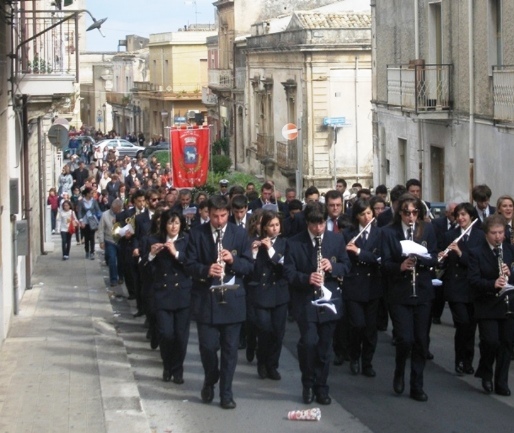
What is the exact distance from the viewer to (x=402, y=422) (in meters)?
10.1

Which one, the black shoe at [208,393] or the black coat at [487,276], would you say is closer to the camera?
the black coat at [487,276]

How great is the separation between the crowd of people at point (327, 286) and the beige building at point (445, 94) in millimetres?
7578

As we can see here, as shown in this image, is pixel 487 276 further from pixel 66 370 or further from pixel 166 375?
pixel 66 370

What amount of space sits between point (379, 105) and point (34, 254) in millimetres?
10465

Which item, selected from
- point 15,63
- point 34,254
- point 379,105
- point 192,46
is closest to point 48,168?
point 379,105

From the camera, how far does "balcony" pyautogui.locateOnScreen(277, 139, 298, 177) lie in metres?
43.8

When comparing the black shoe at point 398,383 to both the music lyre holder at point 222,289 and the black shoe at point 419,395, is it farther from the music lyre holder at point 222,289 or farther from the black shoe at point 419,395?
the music lyre holder at point 222,289

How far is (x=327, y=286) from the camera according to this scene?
1077cm

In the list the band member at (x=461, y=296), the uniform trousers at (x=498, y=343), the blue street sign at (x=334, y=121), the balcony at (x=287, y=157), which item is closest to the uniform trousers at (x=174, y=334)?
the band member at (x=461, y=296)

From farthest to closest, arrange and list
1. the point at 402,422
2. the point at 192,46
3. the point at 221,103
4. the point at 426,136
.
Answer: the point at 192,46 → the point at 221,103 → the point at 426,136 → the point at 402,422

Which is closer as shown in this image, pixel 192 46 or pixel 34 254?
pixel 34 254

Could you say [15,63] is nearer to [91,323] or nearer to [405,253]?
[91,323]

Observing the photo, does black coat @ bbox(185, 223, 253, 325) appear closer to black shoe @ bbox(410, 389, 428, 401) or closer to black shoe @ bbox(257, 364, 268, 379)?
black shoe @ bbox(257, 364, 268, 379)

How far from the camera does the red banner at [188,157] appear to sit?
1206 inches
